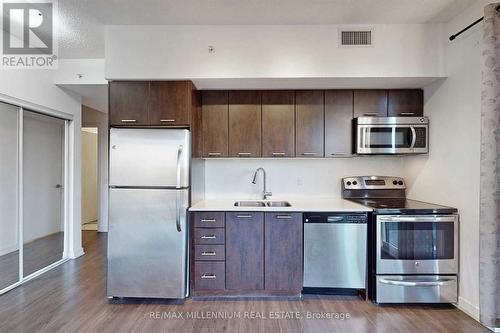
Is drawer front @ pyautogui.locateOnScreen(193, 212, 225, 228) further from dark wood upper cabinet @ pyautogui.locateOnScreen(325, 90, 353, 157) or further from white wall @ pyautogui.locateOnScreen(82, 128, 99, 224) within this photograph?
white wall @ pyautogui.locateOnScreen(82, 128, 99, 224)

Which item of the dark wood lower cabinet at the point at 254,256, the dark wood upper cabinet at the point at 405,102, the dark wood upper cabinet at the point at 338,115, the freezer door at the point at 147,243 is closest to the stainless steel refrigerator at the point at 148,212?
the freezer door at the point at 147,243

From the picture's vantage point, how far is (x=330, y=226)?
2.75 m

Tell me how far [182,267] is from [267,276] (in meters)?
0.83

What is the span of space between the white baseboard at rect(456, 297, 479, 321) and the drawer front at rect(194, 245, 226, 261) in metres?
2.26

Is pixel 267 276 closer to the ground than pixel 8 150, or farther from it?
closer to the ground

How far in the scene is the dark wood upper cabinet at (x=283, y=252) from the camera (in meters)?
2.76

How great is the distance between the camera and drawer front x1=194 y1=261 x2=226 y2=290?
277 centimetres

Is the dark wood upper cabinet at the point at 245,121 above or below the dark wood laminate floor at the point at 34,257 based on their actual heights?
above

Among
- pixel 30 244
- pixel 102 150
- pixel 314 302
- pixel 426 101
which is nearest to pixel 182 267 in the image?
pixel 314 302

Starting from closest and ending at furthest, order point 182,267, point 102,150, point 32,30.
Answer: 1. point 182,267
2. point 32,30
3. point 102,150

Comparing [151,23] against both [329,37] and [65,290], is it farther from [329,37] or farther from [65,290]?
[65,290]

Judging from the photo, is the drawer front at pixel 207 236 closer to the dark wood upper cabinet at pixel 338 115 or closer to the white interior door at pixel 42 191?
the dark wood upper cabinet at pixel 338 115

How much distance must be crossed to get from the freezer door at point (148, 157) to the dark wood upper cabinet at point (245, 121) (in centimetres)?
68

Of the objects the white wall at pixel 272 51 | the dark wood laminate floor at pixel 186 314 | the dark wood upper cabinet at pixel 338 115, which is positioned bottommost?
the dark wood laminate floor at pixel 186 314
